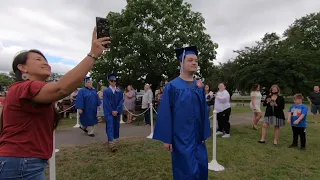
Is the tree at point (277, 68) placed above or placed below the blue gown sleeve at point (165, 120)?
above

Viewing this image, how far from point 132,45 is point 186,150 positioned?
12.2 metres

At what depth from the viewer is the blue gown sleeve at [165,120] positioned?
11.0ft

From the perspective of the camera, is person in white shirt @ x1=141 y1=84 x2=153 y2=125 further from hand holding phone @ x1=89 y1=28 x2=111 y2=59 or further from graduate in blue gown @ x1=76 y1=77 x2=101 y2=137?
hand holding phone @ x1=89 y1=28 x2=111 y2=59

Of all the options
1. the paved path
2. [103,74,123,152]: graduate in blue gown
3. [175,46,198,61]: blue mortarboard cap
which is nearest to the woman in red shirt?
[175,46,198,61]: blue mortarboard cap

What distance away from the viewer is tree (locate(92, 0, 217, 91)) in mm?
14461

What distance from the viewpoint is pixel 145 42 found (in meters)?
13.9

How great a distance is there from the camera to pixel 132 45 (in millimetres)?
14828

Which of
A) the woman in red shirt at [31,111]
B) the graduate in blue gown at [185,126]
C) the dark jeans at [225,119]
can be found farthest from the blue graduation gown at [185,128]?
the dark jeans at [225,119]

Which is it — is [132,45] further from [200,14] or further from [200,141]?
[200,141]

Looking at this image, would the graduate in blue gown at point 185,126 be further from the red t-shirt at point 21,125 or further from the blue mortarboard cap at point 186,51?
the red t-shirt at point 21,125

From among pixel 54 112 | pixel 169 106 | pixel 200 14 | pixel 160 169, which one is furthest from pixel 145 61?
pixel 54 112

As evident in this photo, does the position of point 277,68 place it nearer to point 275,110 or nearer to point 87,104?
point 275,110

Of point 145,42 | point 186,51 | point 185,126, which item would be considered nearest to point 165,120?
point 185,126

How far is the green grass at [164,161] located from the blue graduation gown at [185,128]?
152 centimetres
